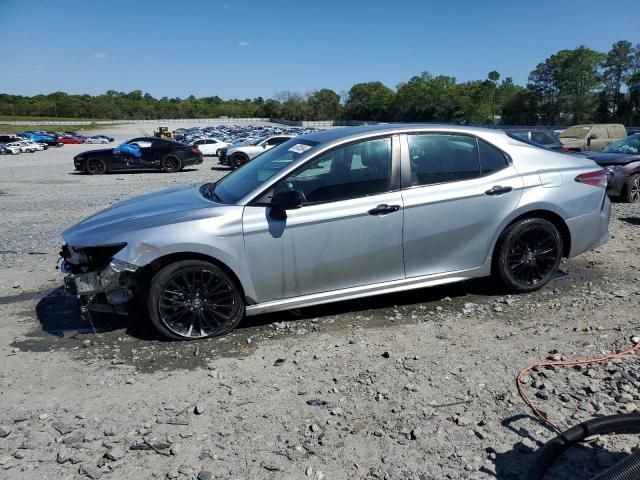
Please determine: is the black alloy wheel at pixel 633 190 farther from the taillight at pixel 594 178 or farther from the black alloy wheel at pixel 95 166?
the black alloy wheel at pixel 95 166

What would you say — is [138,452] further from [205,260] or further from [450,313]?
[450,313]

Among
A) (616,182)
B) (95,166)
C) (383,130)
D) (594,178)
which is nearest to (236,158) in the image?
(95,166)

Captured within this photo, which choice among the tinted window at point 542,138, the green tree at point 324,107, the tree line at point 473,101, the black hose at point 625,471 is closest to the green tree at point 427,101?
the tree line at point 473,101

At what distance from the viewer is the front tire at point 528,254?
4.85 meters

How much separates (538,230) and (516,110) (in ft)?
293

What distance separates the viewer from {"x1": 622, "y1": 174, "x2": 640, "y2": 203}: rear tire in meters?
10.3

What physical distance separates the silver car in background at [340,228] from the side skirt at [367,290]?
0.4 inches

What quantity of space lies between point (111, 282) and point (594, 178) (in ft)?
15.2

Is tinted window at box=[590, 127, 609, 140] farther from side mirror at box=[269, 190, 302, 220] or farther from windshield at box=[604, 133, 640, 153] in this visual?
side mirror at box=[269, 190, 302, 220]

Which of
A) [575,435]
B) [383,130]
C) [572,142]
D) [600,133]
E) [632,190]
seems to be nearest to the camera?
[575,435]

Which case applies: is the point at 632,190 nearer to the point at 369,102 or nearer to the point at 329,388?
the point at 329,388

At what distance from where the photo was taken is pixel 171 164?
2173cm

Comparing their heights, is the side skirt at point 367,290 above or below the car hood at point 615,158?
below

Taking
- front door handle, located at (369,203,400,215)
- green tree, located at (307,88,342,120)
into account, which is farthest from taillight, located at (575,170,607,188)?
green tree, located at (307,88,342,120)
